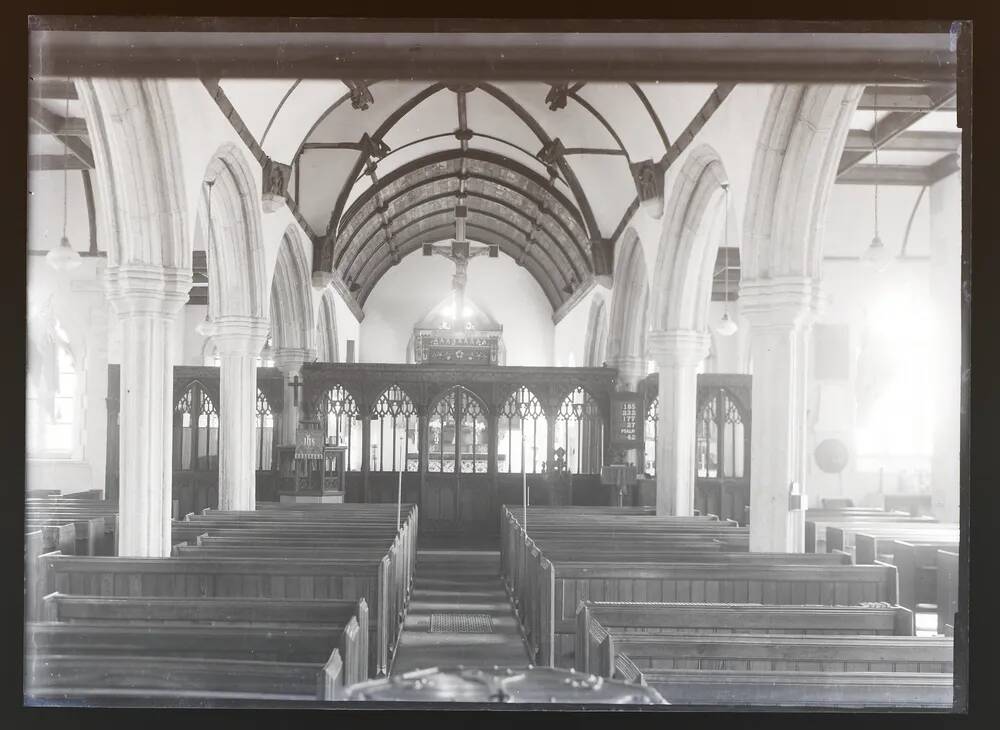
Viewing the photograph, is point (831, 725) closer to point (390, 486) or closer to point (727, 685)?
point (727, 685)

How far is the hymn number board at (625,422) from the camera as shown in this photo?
12586 mm

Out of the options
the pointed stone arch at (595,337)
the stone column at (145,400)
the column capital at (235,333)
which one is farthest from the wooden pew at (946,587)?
the pointed stone arch at (595,337)

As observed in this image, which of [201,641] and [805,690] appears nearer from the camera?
[805,690]

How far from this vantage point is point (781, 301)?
22.6 feet

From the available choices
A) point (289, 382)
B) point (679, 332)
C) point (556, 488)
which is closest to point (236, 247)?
point (289, 382)

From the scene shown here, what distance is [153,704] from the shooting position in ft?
11.0

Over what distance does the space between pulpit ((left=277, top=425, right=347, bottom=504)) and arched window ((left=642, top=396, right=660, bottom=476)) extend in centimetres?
377

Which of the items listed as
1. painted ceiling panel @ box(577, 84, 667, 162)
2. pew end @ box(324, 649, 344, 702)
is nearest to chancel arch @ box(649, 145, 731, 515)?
painted ceiling panel @ box(577, 84, 667, 162)

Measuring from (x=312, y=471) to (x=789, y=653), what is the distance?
846 cm

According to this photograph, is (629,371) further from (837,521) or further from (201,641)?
(201,641)

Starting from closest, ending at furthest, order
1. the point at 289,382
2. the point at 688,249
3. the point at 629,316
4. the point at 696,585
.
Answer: the point at 696,585
the point at 688,249
the point at 289,382
the point at 629,316

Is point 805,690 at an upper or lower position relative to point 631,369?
lower

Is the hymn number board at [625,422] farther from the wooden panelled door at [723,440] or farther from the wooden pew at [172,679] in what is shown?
the wooden pew at [172,679]

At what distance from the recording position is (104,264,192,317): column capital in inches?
268
